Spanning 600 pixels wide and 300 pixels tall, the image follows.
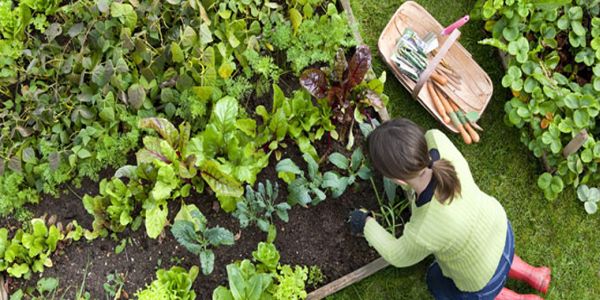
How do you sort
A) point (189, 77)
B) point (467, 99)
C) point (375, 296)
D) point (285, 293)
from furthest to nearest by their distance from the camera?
point (467, 99) → point (375, 296) → point (189, 77) → point (285, 293)

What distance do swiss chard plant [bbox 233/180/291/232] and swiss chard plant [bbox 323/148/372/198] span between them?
26 centimetres

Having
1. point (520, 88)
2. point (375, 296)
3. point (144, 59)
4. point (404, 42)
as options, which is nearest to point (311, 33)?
point (404, 42)

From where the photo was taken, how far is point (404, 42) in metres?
3.77

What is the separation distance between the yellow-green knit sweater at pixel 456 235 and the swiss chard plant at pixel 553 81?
0.84 meters

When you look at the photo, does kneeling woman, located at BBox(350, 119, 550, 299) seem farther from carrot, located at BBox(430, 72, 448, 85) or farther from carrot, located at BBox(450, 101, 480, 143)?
carrot, located at BBox(430, 72, 448, 85)

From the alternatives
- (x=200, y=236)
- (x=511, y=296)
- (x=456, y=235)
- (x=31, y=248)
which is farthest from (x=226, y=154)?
(x=511, y=296)

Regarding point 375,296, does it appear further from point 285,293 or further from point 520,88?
point 520,88

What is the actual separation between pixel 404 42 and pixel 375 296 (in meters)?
1.57

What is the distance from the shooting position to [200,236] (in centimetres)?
322

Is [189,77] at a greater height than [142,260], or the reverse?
[189,77]

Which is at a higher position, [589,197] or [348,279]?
[589,197]

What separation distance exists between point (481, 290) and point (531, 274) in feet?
1.66

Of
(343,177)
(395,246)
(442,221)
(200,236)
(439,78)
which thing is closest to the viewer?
(442,221)

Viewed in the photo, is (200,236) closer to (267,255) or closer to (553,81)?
(267,255)
